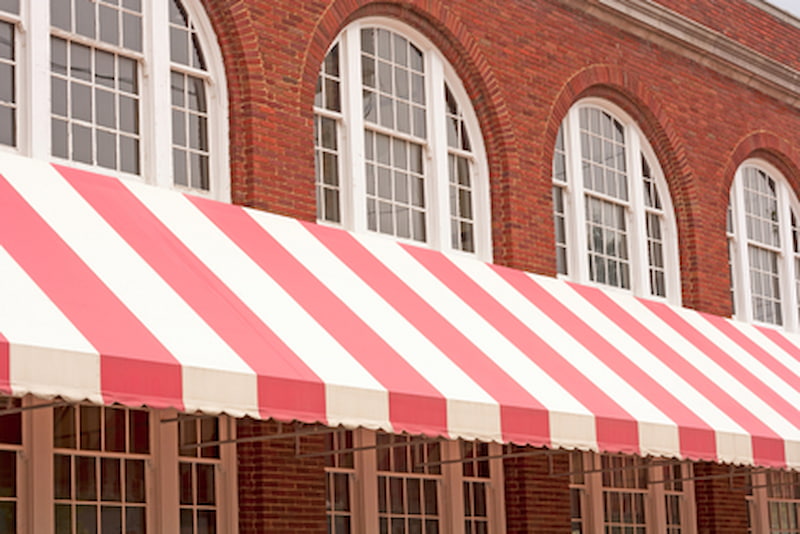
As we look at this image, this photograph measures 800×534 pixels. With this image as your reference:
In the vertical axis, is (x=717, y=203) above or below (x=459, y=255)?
above

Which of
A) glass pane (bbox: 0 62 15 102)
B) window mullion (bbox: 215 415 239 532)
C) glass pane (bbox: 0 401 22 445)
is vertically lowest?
window mullion (bbox: 215 415 239 532)

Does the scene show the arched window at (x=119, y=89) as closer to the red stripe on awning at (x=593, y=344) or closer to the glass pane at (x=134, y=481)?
the glass pane at (x=134, y=481)

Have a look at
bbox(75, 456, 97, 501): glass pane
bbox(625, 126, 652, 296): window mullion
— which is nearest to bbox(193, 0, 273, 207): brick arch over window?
bbox(75, 456, 97, 501): glass pane

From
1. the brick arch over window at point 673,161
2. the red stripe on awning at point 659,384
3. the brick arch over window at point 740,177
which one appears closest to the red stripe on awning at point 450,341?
the red stripe on awning at point 659,384

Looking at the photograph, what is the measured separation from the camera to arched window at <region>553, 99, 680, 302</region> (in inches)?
579

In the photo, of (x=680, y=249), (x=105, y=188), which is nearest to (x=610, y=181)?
(x=680, y=249)

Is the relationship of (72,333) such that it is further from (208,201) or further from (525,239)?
(525,239)

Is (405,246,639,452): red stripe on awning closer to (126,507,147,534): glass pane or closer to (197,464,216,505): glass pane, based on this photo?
(197,464,216,505): glass pane

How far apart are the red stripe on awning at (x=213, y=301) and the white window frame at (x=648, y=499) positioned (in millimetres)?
5538

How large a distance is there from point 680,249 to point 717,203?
974 millimetres

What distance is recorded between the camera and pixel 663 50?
16.2m

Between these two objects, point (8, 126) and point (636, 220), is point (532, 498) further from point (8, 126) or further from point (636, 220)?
point (8, 126)

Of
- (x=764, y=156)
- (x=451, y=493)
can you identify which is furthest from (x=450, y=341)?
(x=764, y=156)

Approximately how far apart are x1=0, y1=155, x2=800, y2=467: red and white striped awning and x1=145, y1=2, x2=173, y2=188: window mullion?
0.72 metres
